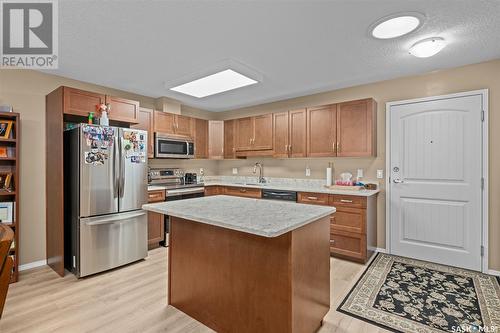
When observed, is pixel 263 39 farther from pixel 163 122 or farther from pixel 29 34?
pixel 163 122

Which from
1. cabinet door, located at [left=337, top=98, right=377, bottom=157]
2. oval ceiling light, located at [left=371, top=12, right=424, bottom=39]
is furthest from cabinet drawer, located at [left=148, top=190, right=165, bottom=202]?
oval ceiling light, located at [left=371, top=12, right=424, bottom=39]

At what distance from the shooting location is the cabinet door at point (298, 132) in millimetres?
3994

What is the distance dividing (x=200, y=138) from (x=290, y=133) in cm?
183

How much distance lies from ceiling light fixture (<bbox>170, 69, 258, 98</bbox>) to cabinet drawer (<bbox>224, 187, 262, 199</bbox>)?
1.71 metres

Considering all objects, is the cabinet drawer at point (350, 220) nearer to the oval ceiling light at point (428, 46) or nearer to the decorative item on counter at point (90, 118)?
the oval ceiling light at point (428, 46)

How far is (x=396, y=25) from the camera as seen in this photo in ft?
7.02

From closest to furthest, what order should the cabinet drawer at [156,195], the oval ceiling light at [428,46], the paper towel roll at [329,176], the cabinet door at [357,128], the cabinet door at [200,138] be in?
the oval ceiling light at [428,46]
the cabinet door at [357,128]
the cabinet drawer at [156,195]
the paper towel roll at [329,176]
the cabinet door at [200,138]

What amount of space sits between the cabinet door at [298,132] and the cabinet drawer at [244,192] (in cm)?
87

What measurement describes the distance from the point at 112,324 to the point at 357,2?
3.17 m

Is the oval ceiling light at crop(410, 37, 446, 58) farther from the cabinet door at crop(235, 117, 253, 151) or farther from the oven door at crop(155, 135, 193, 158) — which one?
the oven door at crop(155, 135, 193, 158)

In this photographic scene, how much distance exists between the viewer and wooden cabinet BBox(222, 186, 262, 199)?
4188mm

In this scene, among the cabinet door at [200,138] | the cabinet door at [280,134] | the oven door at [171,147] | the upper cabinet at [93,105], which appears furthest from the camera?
the cabinet door at [200,138]

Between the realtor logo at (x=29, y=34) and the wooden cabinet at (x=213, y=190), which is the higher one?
the realtor logo at (x=29, y=34)

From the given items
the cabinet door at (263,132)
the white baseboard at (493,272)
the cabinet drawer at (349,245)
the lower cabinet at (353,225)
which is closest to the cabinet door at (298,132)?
the cabinet door at (263,132)
